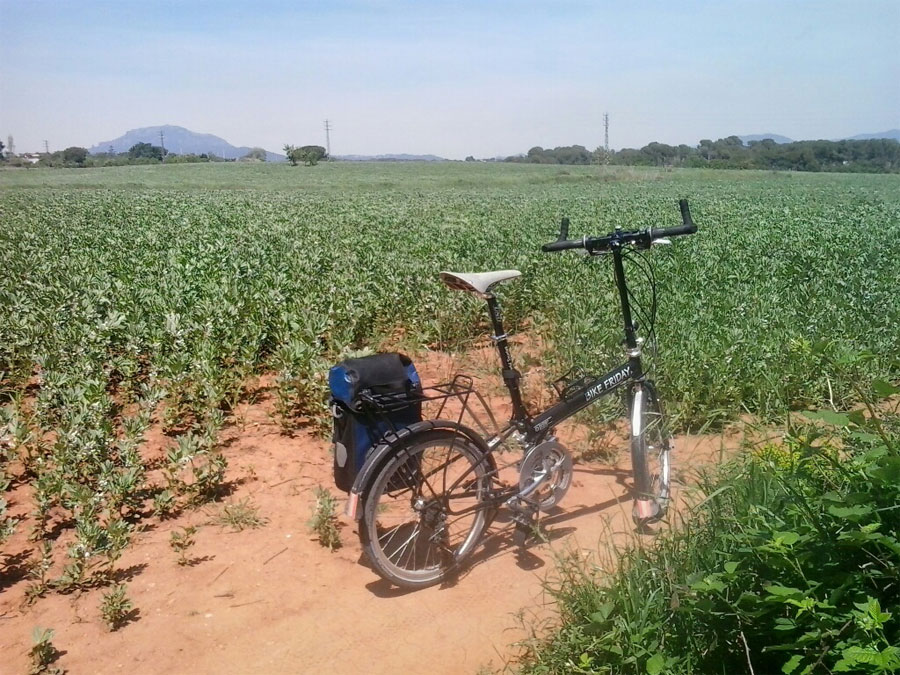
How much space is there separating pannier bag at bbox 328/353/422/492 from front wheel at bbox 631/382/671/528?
126 cm

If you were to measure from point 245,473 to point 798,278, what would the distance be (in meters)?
6.98

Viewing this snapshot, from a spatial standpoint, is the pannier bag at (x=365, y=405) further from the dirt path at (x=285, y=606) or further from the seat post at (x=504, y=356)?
the dirt path at (x=285, y=606)

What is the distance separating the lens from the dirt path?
10.9 ft

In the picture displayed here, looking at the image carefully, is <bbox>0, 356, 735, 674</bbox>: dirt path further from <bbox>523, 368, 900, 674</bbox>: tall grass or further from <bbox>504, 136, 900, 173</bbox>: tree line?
<bbox>504, 136, 900, 173</bbox>: tree line

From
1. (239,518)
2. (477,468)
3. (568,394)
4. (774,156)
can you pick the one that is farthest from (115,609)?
(774,156)

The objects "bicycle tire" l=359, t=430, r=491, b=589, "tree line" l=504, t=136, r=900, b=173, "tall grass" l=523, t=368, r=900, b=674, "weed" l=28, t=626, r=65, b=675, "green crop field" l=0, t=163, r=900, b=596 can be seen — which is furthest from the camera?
"tree line" l=504, t=136, r=900, b=173

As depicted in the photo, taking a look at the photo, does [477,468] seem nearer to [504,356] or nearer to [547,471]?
[547,471]

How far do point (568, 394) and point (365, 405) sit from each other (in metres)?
1.23

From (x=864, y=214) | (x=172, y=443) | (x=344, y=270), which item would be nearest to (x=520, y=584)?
(x=172, y=443)

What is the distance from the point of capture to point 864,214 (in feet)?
58.4

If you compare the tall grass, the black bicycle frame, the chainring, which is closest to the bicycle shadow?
the chainring

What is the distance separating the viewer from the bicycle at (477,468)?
3.63 m

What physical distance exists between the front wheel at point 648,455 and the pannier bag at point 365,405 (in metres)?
1.26

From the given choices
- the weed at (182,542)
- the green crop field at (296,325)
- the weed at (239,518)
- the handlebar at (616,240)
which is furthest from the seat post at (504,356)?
the weed at (182,542)
